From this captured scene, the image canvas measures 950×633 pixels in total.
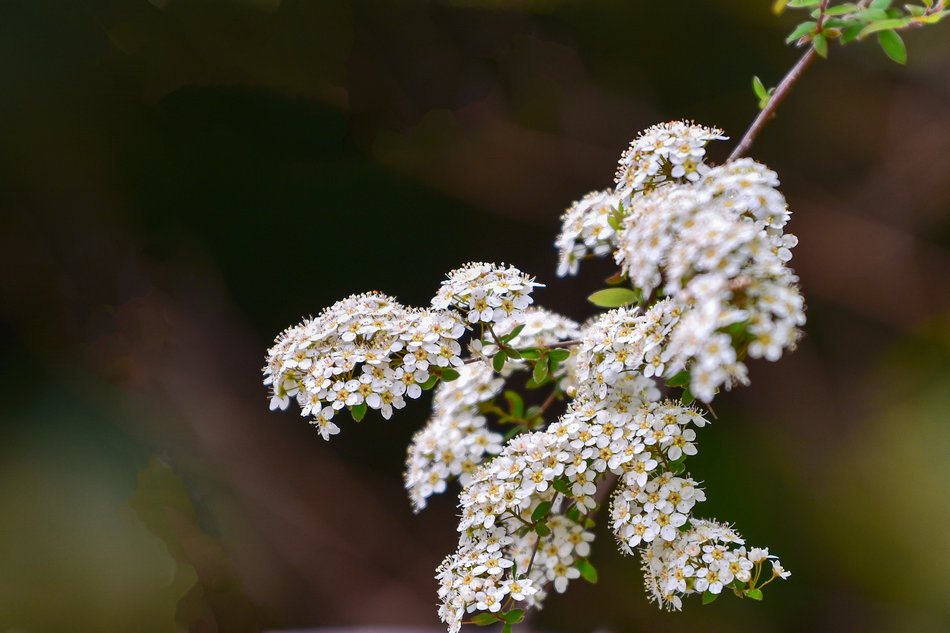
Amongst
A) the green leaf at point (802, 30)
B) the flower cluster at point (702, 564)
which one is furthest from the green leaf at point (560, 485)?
the green leaf at point (802, 30)

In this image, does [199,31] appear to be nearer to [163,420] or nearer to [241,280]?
[241,280]

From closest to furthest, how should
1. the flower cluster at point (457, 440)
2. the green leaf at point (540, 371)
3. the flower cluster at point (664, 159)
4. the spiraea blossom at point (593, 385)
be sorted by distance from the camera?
the spiraea blossom at point (593, 385) < the flower cluster at point (664, 159) < the green leaf at point (540, 371) < the flower cluster at point (457, 440)

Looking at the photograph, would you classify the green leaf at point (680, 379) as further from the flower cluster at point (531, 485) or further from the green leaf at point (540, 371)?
the green leaf at point (540, 371)

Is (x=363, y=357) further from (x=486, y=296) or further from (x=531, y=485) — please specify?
(x=531, y=485)

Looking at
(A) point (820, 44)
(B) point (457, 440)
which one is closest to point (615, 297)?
(B) point (457, 440)

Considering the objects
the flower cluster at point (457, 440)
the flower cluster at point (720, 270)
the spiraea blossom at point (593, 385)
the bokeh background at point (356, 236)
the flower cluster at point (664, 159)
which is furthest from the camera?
the bokeh background at point (356, 236)

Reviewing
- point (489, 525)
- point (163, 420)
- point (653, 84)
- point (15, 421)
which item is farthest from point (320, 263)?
point (489, 525)

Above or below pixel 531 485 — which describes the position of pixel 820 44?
above
